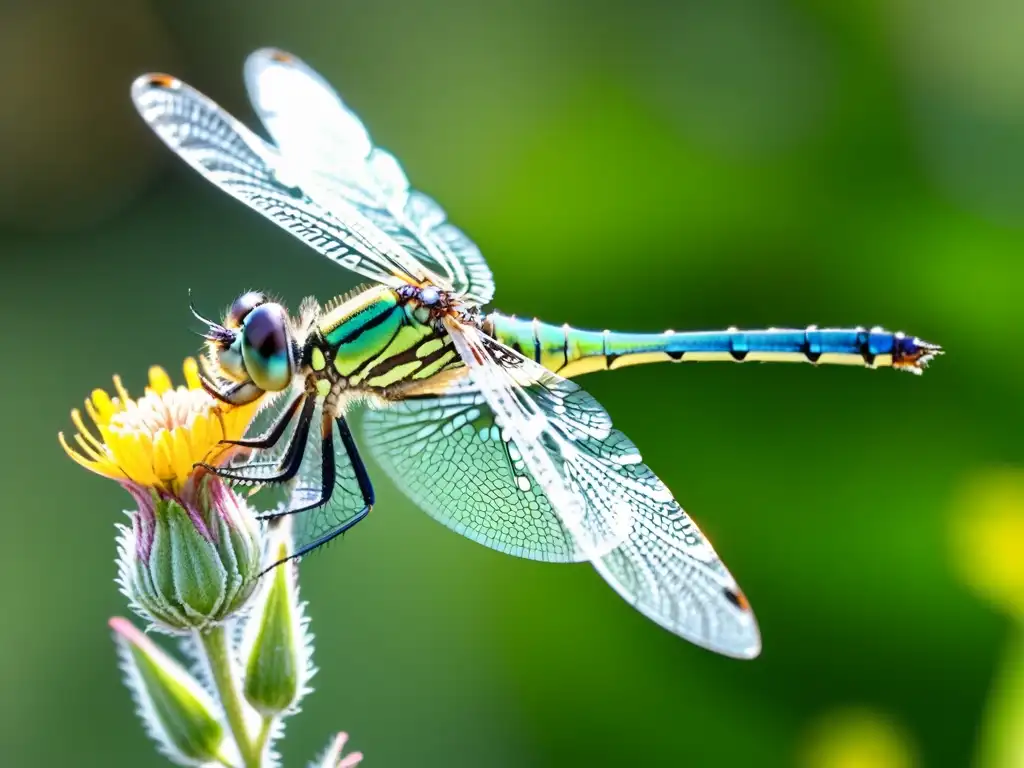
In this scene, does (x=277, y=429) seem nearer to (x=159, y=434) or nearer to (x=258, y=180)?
(x=159, y=434)

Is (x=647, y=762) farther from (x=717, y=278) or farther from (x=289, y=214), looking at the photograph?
(x=289, y=214)

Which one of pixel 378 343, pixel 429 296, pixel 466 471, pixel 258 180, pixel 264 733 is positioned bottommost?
pixel 264 733

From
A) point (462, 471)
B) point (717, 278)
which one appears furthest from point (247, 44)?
point (462, 471)

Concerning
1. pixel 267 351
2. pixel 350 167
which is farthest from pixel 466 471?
pixel 350 167

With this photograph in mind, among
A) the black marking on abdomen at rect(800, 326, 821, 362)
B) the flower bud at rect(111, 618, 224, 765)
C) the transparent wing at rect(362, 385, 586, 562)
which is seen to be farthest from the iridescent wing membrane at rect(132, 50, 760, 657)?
the black marking on abdomen at rect(800, 326, 821, 362)

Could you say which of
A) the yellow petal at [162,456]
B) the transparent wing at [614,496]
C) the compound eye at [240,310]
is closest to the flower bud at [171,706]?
the yellow petal at [162,456]

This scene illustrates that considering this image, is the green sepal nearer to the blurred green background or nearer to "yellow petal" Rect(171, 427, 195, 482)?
"yellow petal" Rect(171, 427, 195, 482)

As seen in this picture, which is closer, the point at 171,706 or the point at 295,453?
the point at 171,706
